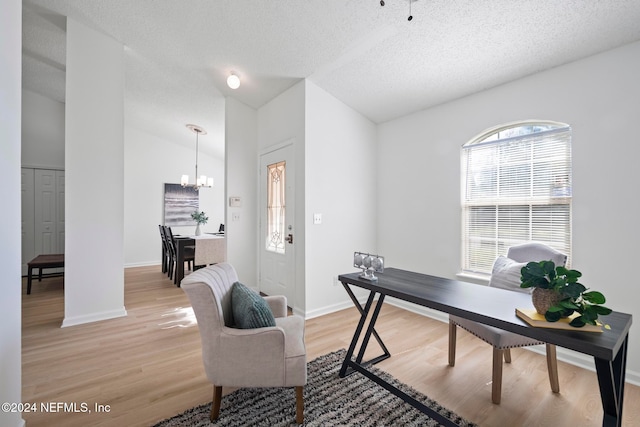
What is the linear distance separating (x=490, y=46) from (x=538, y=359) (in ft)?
9.00

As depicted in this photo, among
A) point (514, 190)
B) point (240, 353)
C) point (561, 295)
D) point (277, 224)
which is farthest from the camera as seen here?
point (277, 224)

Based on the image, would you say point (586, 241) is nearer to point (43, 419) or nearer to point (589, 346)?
point (589, 346)

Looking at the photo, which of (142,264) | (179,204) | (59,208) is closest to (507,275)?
(179,204)

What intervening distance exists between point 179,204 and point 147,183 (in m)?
0.84

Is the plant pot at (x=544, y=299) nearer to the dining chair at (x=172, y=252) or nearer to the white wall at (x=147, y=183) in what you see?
the dining chair at (x=172, y=252)

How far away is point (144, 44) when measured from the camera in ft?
11.4

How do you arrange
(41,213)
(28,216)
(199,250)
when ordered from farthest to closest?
(41,213) < (28,216) < (199,250)

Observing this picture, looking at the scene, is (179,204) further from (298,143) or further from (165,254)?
(298,143)

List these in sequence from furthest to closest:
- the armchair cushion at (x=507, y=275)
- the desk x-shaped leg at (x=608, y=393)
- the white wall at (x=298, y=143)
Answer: the white wall at (x=298, y=143)
the armchair cushion at (x=507, y=275)
the desk x-shaped leg at (x=608, y=393)

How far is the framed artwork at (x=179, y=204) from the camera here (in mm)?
7051

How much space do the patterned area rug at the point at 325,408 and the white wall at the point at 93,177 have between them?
2.44 meters

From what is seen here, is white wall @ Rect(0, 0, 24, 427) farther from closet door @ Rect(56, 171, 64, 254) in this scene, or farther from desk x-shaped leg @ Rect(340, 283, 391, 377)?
closet door @ Rect(56, 171, 64, 254)

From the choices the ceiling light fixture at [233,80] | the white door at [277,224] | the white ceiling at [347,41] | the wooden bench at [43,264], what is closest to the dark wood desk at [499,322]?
the white door at [277,224]

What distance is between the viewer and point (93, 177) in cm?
341
